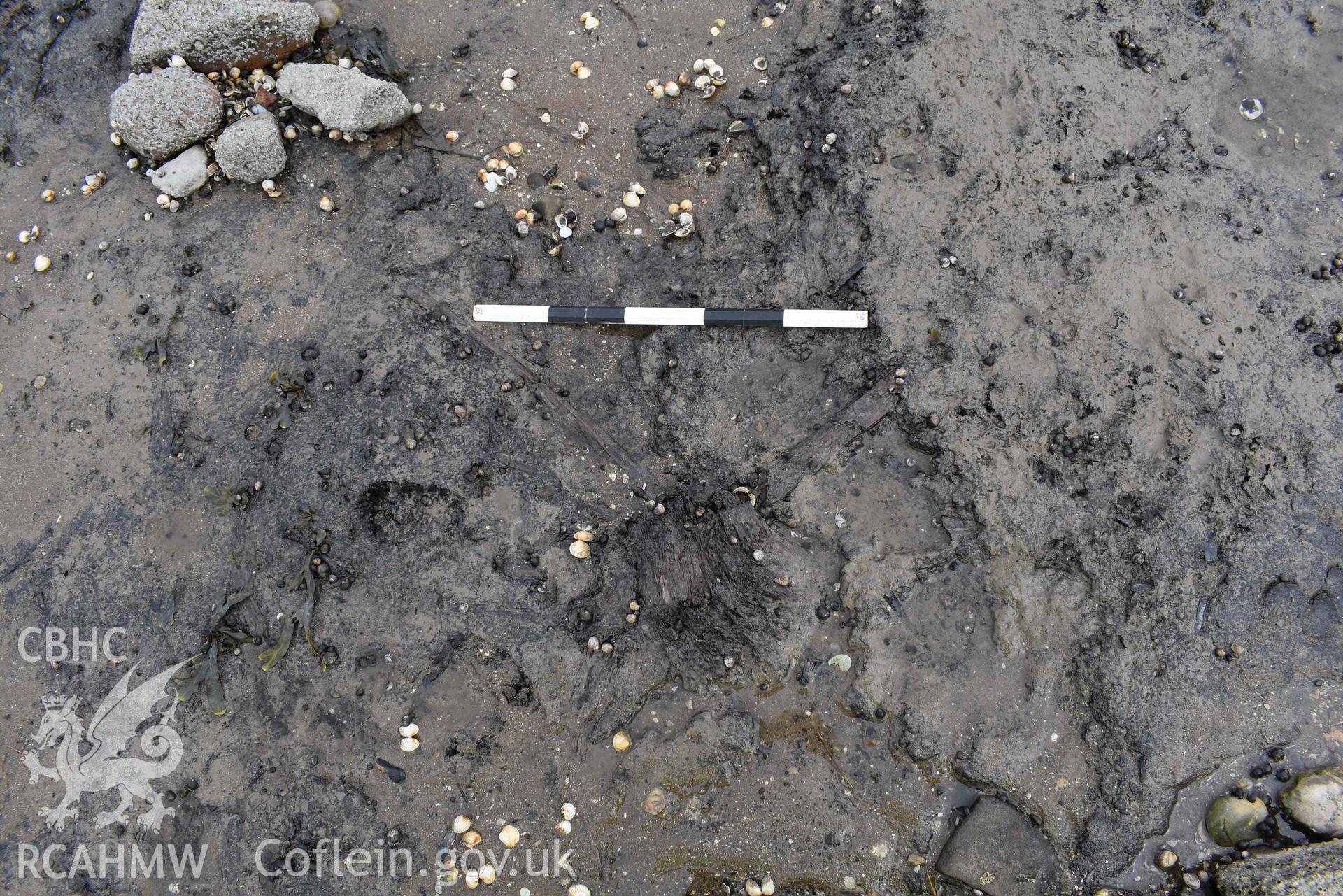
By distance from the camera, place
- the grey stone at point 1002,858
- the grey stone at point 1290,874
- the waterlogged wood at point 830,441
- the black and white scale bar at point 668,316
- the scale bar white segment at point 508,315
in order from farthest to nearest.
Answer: the scale bar white segment at point 508,315
the black and white scale bar at point 668,316
the waterlogged wood at point 830,441
the grey stone at point 1002,858
the grey stone at point 1290,874

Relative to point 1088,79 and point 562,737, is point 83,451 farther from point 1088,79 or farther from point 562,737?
point 1088,79

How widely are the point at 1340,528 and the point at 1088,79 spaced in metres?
2.91

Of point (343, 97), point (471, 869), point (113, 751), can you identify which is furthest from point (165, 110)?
point (471, 869)

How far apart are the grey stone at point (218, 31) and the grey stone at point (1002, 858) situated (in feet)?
20.1

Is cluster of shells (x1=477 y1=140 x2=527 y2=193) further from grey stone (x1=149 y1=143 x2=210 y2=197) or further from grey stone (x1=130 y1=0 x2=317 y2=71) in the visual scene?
grey stone (x1=149 y1=143 x2=210 y2=197)

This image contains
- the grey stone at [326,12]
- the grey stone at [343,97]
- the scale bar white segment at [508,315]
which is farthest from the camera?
the grey stone at [326,12]

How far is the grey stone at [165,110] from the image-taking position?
15.7 ft

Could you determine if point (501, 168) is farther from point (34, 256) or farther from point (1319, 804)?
point (1319, 804)

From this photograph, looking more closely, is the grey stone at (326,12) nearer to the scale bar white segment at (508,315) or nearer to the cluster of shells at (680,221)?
the scale bar white segment at (508,315)

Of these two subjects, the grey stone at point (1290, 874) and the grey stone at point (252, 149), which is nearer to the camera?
the grey stone at point (1290, 874)

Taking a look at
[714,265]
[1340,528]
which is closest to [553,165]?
[714,265]

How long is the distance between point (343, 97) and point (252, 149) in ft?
2.14

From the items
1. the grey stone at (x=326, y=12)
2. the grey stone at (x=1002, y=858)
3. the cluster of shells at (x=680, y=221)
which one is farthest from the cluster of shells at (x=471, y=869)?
the grey stone at (x=326, y=12)

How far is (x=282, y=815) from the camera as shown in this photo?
4.07m
